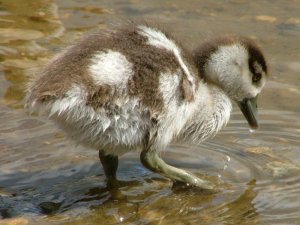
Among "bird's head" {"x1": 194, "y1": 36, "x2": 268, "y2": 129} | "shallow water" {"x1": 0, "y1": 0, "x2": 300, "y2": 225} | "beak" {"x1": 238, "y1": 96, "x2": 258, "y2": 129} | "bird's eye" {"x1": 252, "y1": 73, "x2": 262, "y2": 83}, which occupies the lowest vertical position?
"shallow water" {"x1": 0, "y1": 0, "x2": 300, "y2": 225}

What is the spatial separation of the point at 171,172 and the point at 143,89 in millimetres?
645

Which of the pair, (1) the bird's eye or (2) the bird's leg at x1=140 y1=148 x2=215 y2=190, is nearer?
(2) the bird's leg at x1=140 y1=148 x2=215 y2=190

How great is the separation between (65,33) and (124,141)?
271cm

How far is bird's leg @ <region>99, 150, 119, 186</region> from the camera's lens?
→ 444 cm

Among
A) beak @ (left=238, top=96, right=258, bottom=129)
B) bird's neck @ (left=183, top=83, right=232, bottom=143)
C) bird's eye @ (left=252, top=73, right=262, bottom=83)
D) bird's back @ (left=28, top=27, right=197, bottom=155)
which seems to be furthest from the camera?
beak @ (left=238, top=96, right=258, bottom=129)

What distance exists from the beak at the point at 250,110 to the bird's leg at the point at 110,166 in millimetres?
815

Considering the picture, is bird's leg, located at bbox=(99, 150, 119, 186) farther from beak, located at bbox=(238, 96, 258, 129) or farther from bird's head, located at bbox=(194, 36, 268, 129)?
beak, located at bbox=(238, 96, 258, 129)

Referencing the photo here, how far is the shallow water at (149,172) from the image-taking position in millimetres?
4105

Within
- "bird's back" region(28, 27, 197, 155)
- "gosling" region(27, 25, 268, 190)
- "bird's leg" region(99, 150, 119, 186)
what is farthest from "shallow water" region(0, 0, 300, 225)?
"bird's back" region(28, 27, 197, 155)

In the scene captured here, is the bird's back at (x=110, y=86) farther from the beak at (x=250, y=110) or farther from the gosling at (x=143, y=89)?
the beak at (x=250, y=110)

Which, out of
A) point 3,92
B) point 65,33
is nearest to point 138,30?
point 3,92

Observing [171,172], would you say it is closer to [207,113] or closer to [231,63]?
[207,113]

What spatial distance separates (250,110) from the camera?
479 centimetres

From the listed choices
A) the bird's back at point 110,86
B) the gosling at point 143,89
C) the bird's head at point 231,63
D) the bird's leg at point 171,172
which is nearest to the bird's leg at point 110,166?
the gosling at point 143,89
